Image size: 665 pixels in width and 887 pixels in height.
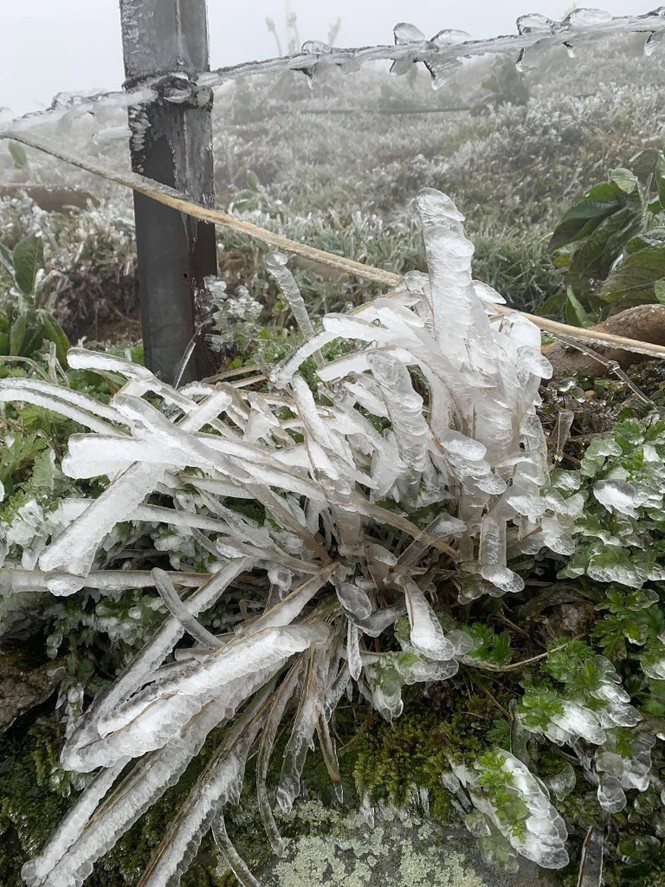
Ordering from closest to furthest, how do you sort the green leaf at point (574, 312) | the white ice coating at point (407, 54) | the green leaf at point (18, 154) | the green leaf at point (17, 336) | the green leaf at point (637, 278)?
the white ice coating at point (407, 54) → the green leaf at point (637, 278) → the green leaf at point (574, 312) → the green leaf at point (17, 336) → the green leaf at point (18, 154)

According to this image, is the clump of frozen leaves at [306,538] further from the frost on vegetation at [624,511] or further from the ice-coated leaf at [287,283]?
the ice-coated leaf at [287,283]

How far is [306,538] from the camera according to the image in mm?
655

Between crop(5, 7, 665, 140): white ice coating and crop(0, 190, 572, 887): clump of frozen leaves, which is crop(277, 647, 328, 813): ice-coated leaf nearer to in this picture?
crop(0, 190, 572, 887): clump of frozen leaves

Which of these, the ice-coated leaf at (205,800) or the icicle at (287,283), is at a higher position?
the icicle at (287,283)

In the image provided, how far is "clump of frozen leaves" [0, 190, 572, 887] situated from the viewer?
0.49 metres

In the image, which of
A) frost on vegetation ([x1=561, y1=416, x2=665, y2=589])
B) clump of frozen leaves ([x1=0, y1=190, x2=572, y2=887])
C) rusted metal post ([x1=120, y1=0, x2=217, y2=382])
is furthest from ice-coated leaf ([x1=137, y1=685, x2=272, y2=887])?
rusted metal post ([x1=120, y1=0, x2=217, y2=382])

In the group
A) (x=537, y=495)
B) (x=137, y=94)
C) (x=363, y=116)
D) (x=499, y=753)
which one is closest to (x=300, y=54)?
(x=137, y=94)

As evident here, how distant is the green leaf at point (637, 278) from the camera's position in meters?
0.96

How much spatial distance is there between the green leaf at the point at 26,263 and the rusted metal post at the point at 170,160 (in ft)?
1.14

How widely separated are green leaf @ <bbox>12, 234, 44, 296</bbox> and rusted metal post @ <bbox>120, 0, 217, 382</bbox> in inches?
13.7

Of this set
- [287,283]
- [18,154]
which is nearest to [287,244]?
[287,283]

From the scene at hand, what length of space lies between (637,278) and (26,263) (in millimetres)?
1191

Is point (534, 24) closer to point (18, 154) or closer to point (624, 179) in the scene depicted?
point (624, 179)

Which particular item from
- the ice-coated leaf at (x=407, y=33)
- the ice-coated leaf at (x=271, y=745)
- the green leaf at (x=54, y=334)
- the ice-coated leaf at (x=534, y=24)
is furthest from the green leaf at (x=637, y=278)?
the green leaf at (x=54, y=334)
